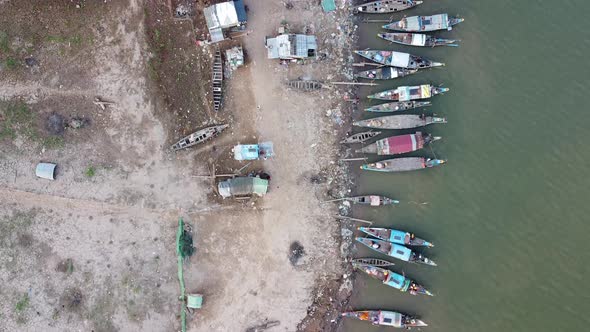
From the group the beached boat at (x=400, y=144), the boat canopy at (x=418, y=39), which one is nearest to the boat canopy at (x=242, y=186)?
the beached boat at (x=400, y=144)

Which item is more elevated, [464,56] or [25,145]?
[464,56]

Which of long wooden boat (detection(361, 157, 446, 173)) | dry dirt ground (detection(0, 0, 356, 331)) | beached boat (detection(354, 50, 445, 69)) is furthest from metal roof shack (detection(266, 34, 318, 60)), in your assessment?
long wooden boat (detection(361, 157, 446, 173))

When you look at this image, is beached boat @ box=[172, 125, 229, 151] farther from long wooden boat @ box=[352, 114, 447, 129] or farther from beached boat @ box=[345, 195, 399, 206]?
long wooden boat @ box=[352, 114, 447, 129]

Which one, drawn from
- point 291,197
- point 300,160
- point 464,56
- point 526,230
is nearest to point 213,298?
point 291,197

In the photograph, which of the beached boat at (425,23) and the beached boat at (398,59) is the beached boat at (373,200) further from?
the beached boat at (425,23)

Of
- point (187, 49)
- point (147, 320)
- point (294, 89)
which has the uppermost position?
point (187, 49)

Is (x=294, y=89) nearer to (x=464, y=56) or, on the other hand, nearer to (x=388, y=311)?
(x=464, y=56)
